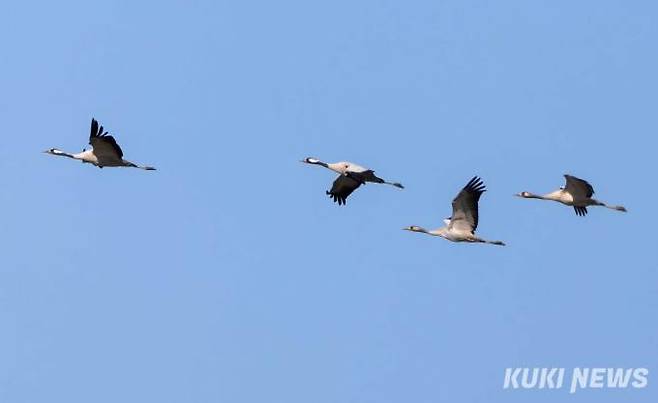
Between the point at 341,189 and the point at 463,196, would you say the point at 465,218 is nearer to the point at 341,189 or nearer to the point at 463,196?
the point at 463,196

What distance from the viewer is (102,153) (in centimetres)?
6825

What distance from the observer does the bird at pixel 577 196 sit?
67.4 meters

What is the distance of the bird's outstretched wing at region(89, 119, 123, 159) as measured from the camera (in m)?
67.1

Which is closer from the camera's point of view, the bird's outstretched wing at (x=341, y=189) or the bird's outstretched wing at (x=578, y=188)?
the bird's outstretched wing at (x=578, y=188)

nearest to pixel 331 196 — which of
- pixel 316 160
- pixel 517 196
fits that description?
pixel 316 160

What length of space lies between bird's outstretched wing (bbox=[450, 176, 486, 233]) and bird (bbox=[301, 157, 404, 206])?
3421mm

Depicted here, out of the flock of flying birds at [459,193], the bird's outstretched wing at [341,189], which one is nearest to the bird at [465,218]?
the flock of flying birds at [459,193]

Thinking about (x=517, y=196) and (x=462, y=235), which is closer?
(x=462, y=235)

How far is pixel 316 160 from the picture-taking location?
233 feet

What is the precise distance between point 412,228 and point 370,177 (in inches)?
89.0

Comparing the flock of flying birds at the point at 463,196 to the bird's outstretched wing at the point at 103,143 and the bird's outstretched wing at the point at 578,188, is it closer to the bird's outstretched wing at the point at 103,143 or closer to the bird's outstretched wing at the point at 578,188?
the bird's outstretched wing at the point at 578,188

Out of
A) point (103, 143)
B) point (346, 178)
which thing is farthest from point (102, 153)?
point (346, 178)

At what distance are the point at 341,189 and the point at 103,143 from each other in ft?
31.2

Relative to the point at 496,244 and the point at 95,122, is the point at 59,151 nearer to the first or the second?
the point at 95,122
